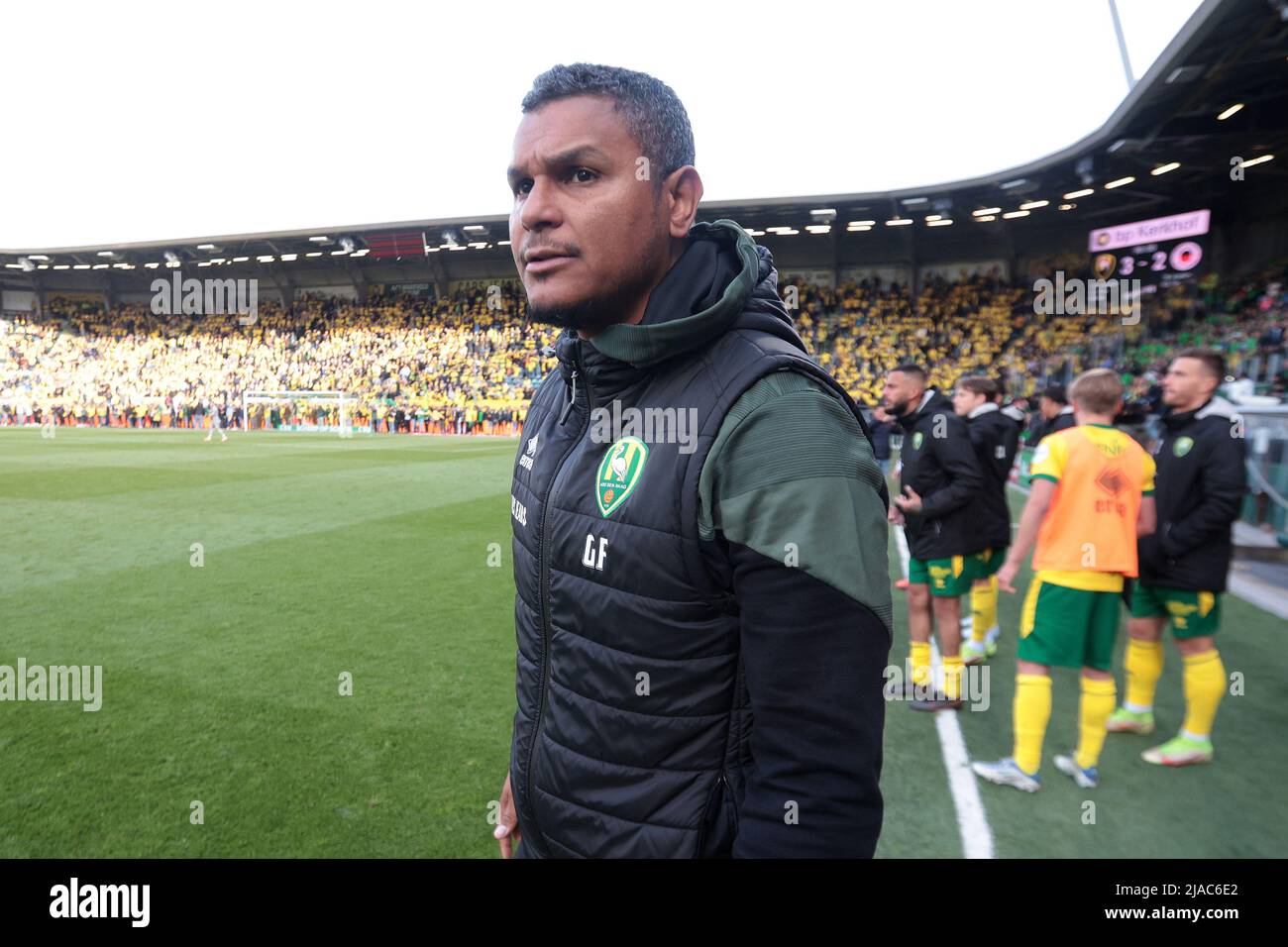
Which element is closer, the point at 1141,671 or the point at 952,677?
the point at 1141,671

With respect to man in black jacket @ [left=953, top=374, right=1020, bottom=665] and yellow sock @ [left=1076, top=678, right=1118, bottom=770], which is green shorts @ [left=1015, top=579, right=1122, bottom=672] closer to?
yellow sock @ [left=1076, top=678, right=1118, bottom=770]

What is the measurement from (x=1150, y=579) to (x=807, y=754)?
4.08 meters

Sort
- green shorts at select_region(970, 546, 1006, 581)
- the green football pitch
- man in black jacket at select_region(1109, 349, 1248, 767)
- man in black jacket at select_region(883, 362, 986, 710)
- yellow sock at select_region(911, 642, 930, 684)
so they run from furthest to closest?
green shorts at select_region(970, 546, 1006, 581), yellow sock at select_region(911, 642, 930, 684), man in black jacket at select_region(883, 362, 986, 710), man in black jacket at select_region(1109, 349, 1248, 767), the green football pitch

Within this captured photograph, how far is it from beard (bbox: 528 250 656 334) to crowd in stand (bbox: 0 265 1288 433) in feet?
87.6

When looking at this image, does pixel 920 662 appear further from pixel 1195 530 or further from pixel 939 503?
pixel 1195 530

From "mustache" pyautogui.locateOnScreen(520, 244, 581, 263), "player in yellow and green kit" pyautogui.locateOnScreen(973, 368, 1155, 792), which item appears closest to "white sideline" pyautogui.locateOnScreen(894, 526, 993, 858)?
"player in yellow and green kit" pyautogui.locateOnScreen(973, 368, 1155, 792)

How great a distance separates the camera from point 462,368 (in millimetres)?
39094

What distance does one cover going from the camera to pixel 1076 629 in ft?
11.7

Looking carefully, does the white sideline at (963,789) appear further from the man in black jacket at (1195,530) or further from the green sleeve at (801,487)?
the green sleeve at (801,487)

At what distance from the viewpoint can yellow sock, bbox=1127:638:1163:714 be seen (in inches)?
170

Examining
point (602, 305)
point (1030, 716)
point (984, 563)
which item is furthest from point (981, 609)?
point (602, 305)

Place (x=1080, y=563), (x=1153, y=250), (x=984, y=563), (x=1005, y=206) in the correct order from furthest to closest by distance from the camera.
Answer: (x=1005, y=206), (x=1153, y=250), (x=984, y=563), (x=1080, y=563)

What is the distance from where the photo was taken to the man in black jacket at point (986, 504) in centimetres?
521

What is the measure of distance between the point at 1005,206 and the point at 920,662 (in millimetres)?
30510
